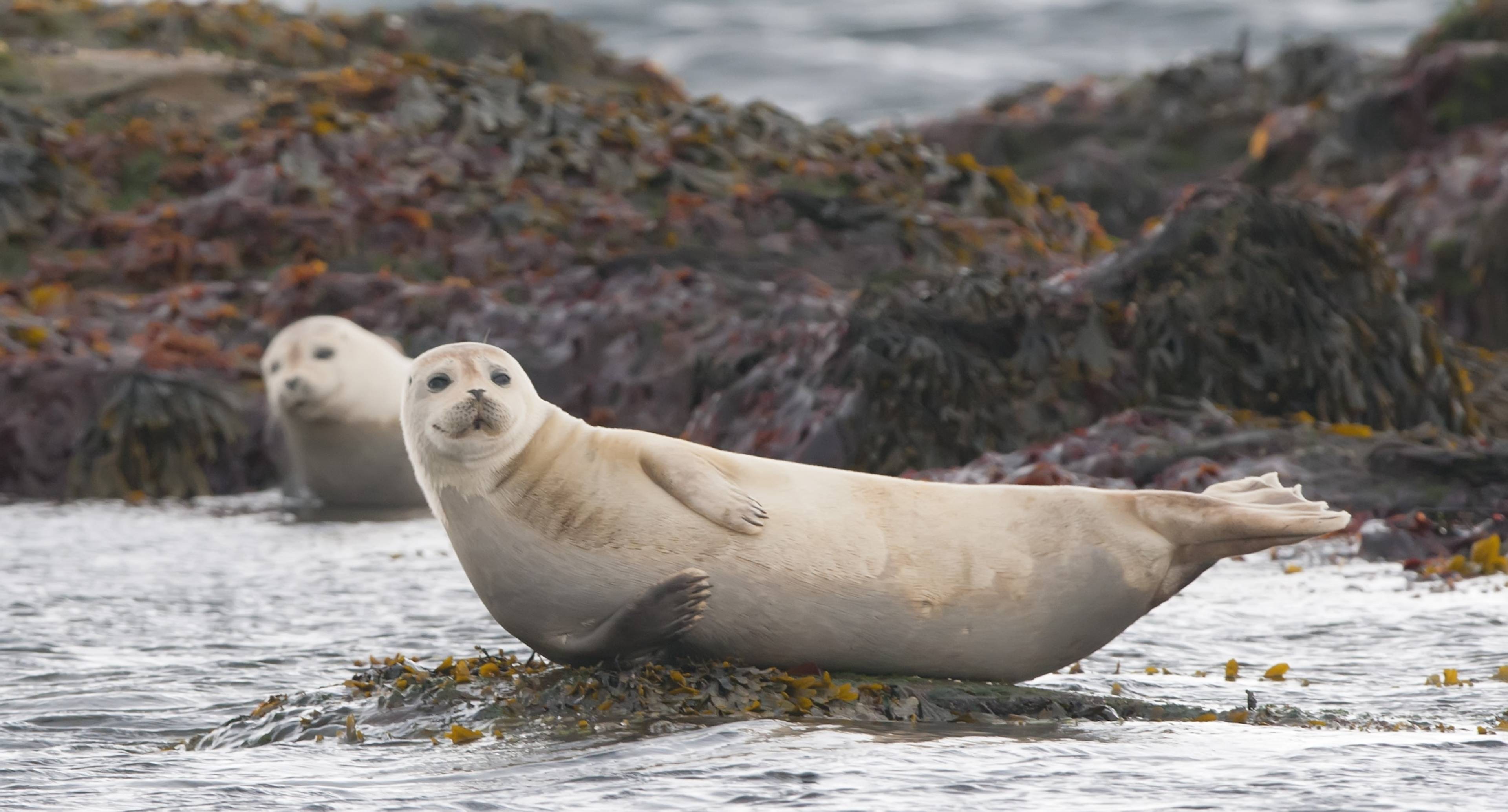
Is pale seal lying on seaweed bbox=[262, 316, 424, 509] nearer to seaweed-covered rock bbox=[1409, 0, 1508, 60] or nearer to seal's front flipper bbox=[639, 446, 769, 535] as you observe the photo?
seal's front flipper bbox=[639, 446, 769, 535]

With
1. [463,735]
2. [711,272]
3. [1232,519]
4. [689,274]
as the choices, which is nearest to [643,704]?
[463,735]

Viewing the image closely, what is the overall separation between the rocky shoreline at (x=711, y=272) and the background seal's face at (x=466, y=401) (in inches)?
150

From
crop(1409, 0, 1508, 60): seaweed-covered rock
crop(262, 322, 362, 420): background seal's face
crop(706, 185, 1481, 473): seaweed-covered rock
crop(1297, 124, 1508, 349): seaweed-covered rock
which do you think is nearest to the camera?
crop(706, 185, 1481, 473): seaweed-covered rock

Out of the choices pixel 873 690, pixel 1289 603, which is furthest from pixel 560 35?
pixel 873 690

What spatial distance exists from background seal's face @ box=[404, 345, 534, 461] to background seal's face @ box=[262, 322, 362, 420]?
17.0 feet

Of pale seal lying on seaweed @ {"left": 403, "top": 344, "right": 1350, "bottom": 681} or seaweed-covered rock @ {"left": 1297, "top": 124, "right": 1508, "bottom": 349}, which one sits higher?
seaweed-covered rock @ {"left": 1297, "top": 124, "right": 1508, "bottom": 349}

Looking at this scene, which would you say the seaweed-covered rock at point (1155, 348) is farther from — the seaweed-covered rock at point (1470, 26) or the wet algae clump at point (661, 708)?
the seaweed-covered rock at point (1470, 26)

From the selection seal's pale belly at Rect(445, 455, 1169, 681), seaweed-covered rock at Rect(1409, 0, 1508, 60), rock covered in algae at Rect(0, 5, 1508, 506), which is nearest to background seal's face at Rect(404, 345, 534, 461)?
seal's pale belly at Rect(445, 455, 1169, 681)

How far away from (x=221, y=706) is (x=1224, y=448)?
485cm

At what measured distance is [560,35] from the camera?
21.5 meters

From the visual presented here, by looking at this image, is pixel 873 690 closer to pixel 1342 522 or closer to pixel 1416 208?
pixel 1342 522

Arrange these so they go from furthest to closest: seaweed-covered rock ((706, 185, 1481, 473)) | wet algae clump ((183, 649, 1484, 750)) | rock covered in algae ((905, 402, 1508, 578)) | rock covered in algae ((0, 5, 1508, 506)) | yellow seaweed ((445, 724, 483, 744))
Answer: rock covered in algae ((0, 5, 1508, 506)), seaweed-covered rock ((706, 185, 1481, 473)), rock covered in algae ((905, 402, 1508, 578)), wet algae clump ((183, 649, 1484, 750)), yellow seaweed ((445, 724, 483, 744))

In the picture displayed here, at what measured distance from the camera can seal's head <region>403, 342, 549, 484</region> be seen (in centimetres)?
483

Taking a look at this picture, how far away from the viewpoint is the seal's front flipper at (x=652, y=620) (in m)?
4.62
